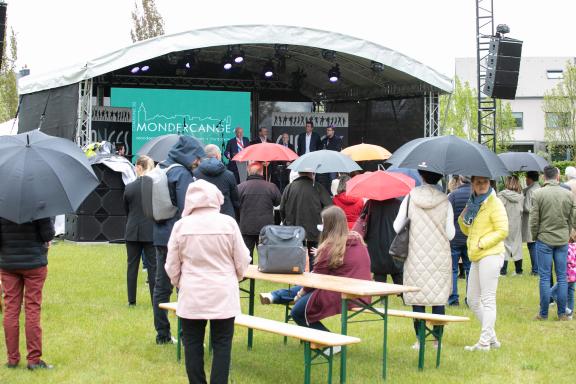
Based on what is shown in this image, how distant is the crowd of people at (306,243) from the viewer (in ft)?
17.7

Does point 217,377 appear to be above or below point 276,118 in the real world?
below

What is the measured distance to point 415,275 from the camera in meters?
7.34

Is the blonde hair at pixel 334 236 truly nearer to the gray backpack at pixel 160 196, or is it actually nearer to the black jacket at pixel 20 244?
the gray backpack at pixel 160 196

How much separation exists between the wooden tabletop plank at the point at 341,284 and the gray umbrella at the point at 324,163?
376cm

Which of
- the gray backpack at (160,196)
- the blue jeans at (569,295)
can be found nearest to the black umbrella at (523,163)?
the blue jeans at (569,295)

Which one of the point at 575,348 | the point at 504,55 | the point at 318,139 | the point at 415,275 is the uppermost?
the point at 504,55

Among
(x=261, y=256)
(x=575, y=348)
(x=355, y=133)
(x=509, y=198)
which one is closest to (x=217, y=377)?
(x=261, y=256)

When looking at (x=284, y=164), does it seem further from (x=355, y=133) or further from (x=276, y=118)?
(x=355, y=133)

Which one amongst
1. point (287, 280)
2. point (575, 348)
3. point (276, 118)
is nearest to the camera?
point (287, 280)

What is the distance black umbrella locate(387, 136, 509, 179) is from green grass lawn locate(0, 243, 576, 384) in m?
1.58

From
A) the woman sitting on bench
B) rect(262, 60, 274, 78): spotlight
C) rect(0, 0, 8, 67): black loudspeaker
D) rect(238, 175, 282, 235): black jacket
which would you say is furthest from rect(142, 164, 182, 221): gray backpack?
rect(262, 60, 274, 78): spotlight

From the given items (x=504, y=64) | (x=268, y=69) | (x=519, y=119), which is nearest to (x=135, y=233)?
(x=268, y=69)

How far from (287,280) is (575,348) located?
119 inches

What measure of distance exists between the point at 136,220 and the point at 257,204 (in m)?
2.01
